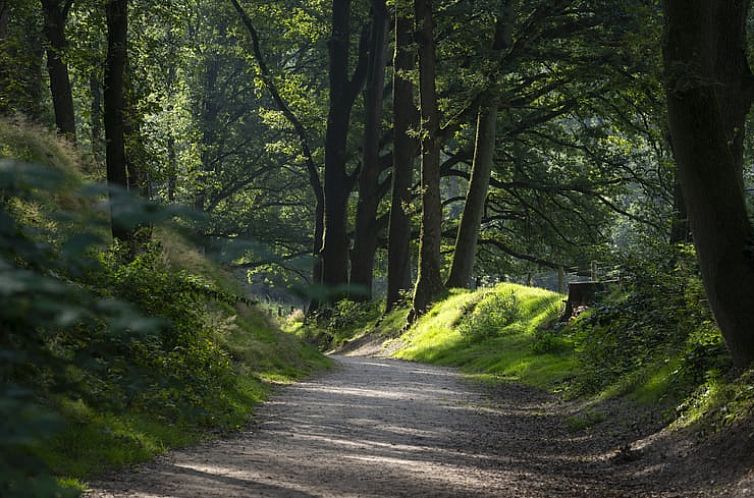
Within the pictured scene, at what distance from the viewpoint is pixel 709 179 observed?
1000 cm

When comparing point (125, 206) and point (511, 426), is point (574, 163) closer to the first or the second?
point (511, 426)

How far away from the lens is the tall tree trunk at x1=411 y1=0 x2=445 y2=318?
96.7 feet

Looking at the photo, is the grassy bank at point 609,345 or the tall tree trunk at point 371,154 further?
the tall tree trunk at point 371,154

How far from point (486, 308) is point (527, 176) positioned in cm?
1168

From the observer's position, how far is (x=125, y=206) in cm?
304

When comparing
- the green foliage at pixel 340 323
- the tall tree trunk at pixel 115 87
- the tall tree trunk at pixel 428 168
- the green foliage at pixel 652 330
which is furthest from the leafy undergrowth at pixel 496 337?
the tall tree trunk at pixel 115 87

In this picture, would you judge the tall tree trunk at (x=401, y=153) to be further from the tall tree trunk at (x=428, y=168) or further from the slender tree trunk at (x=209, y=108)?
the slender tree trunk at (x=209, y=108)

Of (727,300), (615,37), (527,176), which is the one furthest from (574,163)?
(727,300)

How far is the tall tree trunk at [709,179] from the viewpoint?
9.92 metres

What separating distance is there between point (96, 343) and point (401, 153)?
28.2 meters

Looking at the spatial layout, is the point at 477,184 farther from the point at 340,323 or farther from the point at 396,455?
the point at 396,455

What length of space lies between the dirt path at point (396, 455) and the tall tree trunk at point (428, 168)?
14.4m

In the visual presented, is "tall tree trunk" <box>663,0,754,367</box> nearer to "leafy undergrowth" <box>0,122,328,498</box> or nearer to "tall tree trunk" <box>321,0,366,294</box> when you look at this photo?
"leafy undergrowth" <box>0,122,328,498</box>

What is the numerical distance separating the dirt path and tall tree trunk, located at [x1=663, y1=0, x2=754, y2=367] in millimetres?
1775
